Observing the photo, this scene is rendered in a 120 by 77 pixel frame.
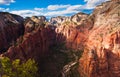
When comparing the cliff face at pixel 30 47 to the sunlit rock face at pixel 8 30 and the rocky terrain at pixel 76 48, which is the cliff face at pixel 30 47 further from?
the sunlit rock face at pixel 8 30

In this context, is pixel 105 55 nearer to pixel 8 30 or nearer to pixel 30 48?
pixel 30 48

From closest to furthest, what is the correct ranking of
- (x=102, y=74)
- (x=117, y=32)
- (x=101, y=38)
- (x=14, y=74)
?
(x=14, y=74), (x=102, y=74), (x=117, y=32), (x=101, y=38)

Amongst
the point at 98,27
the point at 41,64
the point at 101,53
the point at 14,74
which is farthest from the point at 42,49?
the point at 14,74

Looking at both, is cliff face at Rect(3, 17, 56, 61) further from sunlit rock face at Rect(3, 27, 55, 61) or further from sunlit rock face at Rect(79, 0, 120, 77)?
sunlit rock face at Rect(79, 0, 120, 77)

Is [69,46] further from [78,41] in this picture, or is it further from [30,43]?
[30,43]

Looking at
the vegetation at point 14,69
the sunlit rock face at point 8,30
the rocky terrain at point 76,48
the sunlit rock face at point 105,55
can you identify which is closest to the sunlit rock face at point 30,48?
the rocky terrain at point 76,48
